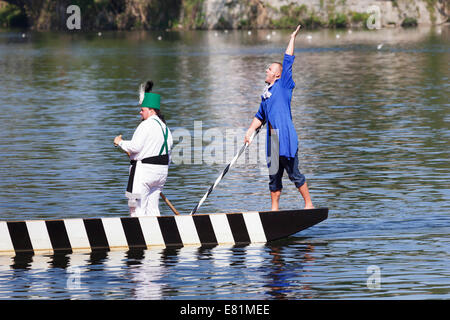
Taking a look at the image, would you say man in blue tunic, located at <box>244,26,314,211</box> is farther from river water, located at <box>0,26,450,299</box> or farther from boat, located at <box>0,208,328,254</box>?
river water, located at <box>0,26,450,299</box>

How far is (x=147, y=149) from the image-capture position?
Answer: 15.0 m

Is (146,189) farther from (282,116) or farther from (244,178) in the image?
(244,178)

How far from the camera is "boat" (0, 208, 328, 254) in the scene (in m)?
15.2

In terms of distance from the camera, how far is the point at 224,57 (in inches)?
2527

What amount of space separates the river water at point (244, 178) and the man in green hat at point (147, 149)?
3.16ft

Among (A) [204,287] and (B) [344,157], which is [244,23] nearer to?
(B) [344,157]

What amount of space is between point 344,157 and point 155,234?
9141 millimetres

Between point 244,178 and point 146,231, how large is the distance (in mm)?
6406

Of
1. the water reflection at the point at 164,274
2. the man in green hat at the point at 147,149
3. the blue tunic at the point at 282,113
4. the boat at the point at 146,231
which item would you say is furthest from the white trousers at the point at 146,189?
the blue tunic at the point at 282,113

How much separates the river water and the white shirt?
1409 millimetres

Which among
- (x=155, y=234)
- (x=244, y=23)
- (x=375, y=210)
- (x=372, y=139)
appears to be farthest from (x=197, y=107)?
(x=244, y=23)

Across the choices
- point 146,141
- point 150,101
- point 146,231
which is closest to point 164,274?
point 146,231

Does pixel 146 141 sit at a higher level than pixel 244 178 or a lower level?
higher

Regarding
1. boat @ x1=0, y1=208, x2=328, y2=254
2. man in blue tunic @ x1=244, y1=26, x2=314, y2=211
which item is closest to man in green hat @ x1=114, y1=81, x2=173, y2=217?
boat @ x1=0, y1=208, x2=328, y2=254
